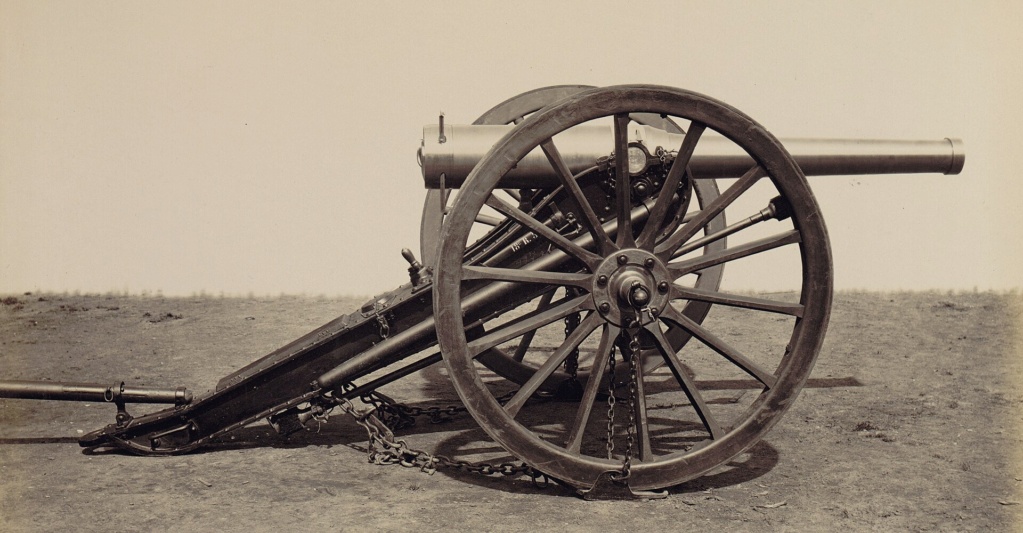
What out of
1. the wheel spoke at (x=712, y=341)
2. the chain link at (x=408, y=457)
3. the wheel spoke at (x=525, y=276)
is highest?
the wheel spoke at (x=525, y=276)

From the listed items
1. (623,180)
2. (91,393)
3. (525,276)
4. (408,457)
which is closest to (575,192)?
(623,180)

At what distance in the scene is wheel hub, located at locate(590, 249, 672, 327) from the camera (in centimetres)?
434

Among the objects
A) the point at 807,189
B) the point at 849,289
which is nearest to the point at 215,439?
the point at 807,189

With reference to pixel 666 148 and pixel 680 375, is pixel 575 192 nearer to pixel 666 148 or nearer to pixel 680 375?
pixel 680 375

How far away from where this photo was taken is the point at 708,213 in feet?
14.3

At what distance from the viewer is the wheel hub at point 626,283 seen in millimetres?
4336

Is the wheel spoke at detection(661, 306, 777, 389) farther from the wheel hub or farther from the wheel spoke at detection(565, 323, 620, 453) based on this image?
the wheel spoke at detection(565, 323, 620, 453)

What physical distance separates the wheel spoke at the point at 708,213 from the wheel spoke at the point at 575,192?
0.86 feet

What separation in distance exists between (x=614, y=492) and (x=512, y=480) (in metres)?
0.47

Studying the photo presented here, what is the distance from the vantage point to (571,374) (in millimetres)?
5910

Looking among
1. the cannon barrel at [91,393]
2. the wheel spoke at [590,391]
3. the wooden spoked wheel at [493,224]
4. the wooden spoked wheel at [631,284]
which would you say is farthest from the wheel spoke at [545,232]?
the cannon barrel at [91,393]

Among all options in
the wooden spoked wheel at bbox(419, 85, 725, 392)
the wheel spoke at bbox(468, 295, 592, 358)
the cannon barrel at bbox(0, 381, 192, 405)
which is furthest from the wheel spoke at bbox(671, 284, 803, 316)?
the cannon barrel at bbox(0, 381, 192, 405)

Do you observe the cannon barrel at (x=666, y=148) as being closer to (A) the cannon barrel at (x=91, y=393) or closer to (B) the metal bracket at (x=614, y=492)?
(B) the metal bracket at (x=614, y=492)

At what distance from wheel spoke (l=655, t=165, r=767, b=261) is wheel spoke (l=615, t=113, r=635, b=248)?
0.16 meters
